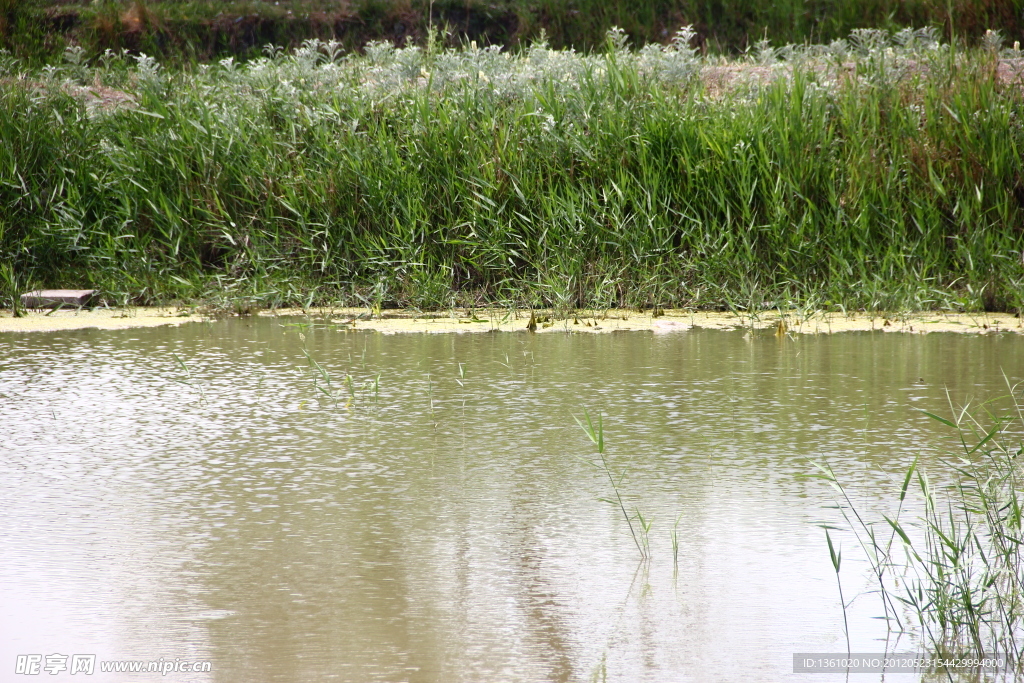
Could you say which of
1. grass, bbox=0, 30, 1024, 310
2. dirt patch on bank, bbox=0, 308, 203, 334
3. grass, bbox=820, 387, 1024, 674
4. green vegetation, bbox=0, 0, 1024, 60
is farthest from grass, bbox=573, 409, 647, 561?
green vegetation, bbox=0, 0, 1024, 60

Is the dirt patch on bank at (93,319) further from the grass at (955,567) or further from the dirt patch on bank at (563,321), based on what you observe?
the grass at (955,567)

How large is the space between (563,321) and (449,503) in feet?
9.93

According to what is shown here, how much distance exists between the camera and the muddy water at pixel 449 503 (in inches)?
86.1

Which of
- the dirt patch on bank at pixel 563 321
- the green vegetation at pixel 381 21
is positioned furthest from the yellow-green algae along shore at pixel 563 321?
the green vegetation at pixel 381 21

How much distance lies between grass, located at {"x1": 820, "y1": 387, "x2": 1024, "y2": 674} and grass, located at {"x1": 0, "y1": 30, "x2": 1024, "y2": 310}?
3.08 m

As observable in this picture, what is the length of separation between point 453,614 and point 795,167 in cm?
467

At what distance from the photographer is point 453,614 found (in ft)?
7.57

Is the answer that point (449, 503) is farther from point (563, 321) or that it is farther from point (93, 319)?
point (93, 319)

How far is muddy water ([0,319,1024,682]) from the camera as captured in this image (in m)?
2.19

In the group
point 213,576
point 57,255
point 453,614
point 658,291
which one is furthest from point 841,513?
point 57,255

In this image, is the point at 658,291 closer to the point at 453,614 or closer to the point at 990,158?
the point at 990,158

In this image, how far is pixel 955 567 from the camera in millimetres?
2250

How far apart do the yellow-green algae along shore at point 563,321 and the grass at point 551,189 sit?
0.11 m

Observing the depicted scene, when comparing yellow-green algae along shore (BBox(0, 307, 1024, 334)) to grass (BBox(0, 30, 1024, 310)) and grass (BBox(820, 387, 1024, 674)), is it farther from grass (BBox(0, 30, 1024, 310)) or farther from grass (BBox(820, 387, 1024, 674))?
grass (BBox(820, 387, 1024, 674))
